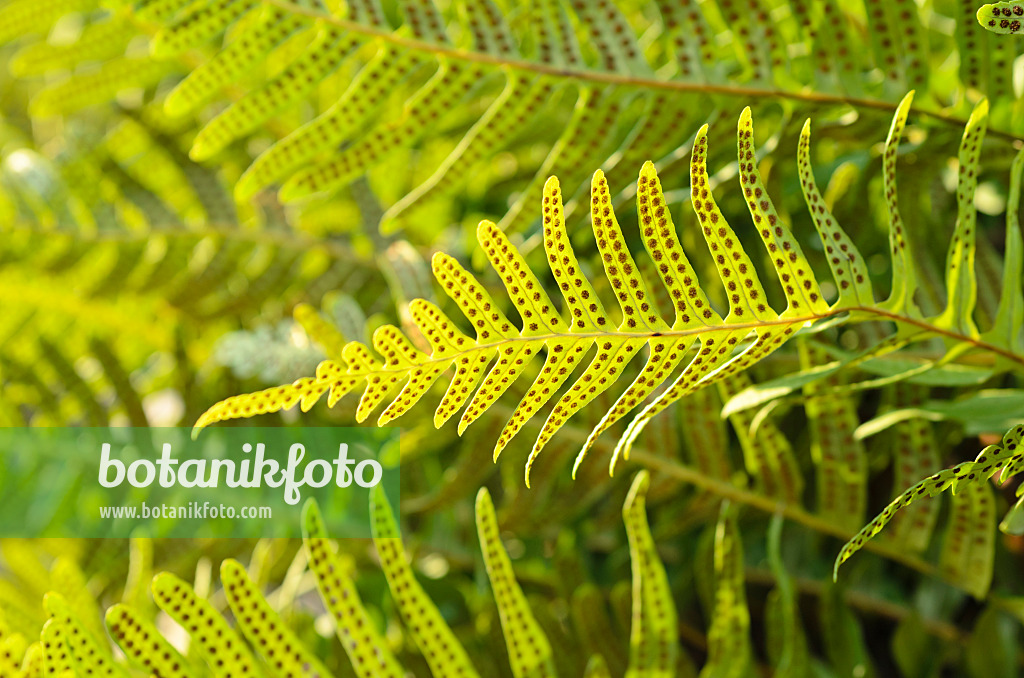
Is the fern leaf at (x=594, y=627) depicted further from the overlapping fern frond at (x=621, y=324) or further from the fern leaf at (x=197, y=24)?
the fern leaf at (x=197, y=24)

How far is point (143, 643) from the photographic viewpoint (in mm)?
501

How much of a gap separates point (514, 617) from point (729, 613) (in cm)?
16

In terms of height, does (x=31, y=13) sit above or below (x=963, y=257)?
above

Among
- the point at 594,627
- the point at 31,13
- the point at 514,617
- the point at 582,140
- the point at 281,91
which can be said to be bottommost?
the point at 594,627

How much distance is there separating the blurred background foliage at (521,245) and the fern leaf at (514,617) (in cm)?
10

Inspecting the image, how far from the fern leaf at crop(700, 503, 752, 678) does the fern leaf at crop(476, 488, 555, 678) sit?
0.41ft

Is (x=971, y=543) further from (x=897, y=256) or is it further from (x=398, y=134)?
(x=398, y=134)

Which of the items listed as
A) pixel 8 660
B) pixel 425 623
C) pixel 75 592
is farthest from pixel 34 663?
pixel 425 623

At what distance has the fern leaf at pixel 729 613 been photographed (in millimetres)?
588

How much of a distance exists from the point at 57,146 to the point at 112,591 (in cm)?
59

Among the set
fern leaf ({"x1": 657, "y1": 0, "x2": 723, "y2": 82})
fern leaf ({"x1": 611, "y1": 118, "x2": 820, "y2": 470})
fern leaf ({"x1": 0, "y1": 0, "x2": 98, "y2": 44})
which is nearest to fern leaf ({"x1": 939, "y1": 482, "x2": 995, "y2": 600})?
fern leaf ({"x1": 611, "y1": 118, "x2": 820, "y2": 470})

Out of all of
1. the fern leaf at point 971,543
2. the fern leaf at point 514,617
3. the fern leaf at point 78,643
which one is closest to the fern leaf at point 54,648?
the fern leaf at point 78,643

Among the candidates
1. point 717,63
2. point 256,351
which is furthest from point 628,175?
point 256,351

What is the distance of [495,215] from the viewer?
931mm
